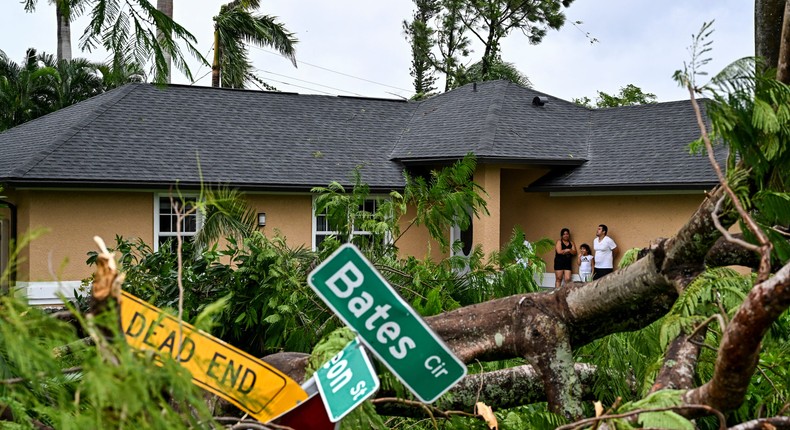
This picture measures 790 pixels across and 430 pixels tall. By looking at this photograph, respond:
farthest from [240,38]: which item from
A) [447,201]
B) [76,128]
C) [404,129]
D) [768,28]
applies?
[768,28]

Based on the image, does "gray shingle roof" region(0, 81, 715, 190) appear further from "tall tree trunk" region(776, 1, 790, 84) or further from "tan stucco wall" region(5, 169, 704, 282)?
"tall tree trunk" region(776, 1, 790, 84)

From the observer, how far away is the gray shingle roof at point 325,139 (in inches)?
629

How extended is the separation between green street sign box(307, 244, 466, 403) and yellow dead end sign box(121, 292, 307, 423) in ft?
0.91

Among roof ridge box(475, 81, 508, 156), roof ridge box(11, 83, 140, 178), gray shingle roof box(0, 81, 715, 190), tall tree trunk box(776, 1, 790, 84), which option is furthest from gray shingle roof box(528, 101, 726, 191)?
tall tree trunk box(776, 1, 790, 84)

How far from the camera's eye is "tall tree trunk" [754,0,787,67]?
4.31m

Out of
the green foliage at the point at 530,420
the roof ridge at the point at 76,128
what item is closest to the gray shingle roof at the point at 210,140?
the roof ridge at the point at 76,128

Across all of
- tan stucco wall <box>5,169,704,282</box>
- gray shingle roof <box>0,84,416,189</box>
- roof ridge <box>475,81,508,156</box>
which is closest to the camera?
tan stucco wall <box>5,169,704,282</box>

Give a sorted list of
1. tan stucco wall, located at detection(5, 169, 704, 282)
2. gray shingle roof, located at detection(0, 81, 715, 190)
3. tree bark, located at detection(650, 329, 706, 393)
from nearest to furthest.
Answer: tree bark, located at detection(650, 329, 706, 393) → tan stucco wall, located at detection(5, 169, 704, 282) → gray shingle roof, located at detection(0, 81, 715, 190)

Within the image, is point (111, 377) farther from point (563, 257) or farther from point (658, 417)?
point (563, 257)

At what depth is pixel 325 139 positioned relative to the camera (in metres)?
19.1

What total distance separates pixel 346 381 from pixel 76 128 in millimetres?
16058

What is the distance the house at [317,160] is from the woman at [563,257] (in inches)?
26.1

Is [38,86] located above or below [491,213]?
above

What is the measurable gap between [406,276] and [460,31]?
32939mm
